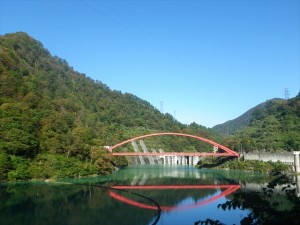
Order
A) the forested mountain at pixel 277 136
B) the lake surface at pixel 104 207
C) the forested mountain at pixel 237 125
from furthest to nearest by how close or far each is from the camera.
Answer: the forested mountain at pixel 237 125, the forested mountain at pixel 277 136, the lake surface at pixel 104 207

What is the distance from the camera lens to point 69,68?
270ft

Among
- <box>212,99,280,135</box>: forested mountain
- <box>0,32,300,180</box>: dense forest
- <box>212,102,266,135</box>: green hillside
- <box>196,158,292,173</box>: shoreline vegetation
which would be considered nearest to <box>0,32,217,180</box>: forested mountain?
<box>0,32,300,180</box>: dense forest

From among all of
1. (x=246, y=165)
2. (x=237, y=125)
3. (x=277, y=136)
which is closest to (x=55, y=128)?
(x=246, y=165)

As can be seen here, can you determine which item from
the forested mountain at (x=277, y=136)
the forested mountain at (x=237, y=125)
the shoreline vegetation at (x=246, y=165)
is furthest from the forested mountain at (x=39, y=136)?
the forested mountain at (x=237, y=125)

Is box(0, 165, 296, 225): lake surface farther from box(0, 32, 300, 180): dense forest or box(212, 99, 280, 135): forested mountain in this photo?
box(212, 99, 280, 135): forested mountain

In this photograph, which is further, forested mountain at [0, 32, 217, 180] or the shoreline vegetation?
the shoreline vegetation

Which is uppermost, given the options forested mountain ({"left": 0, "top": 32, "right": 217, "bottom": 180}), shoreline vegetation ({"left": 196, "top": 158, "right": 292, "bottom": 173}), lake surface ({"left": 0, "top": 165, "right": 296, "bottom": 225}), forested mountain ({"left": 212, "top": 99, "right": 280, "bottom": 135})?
forested mountain ({"left": 212, "top": 99, "right": 280, "bottom": 135})

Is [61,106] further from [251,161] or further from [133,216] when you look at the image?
[133,216]

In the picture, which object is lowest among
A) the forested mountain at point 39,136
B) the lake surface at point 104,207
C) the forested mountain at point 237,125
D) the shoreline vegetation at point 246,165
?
the lake surface at point 104,207

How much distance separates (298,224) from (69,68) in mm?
82358

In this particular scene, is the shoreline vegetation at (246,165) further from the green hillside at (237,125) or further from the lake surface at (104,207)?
the green hillside at (237,125)

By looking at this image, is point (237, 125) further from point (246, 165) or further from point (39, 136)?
point (39, 136)

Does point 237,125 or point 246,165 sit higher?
point 237,125

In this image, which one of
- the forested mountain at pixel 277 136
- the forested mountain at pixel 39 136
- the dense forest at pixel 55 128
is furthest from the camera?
the forested mountain at pixel 277 136
